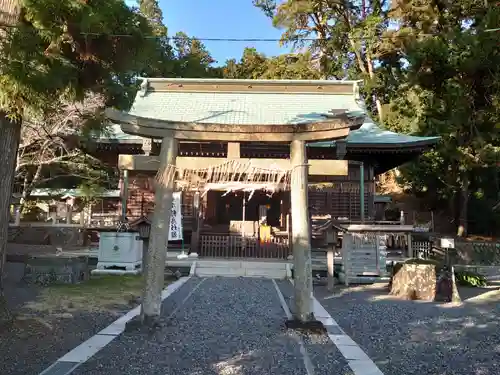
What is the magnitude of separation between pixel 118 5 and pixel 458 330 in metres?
6.65

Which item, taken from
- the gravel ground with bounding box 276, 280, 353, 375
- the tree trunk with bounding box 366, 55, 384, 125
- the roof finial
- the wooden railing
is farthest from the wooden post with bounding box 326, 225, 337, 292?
the tree trunk with bounding box 366, 55, 384, 125

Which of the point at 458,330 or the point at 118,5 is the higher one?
the point at 118,5

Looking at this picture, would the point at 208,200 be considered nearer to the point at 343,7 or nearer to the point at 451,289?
the point at 451,289

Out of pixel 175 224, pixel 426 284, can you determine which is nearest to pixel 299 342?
pixel 426 284

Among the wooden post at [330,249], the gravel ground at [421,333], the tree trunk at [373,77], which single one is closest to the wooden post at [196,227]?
the wooden post at [330,249]

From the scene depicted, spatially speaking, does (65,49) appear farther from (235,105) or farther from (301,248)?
(235,105)

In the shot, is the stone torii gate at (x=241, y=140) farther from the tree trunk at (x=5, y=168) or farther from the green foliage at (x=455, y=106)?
the green foliage at (x=455, y=106)

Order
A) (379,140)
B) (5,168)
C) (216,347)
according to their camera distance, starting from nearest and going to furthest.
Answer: (216,347) → (5,168) → (379,140)

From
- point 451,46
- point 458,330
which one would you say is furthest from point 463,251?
point 458,330

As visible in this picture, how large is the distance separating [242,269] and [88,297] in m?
5.39

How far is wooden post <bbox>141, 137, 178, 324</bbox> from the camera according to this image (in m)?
5.95

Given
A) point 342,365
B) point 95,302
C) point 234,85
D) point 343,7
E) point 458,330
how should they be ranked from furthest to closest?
point 343,7, point 234,85, point 95,302, point 458,330, point 342,365

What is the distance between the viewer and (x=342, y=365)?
4465mm

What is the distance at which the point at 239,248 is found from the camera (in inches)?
575
